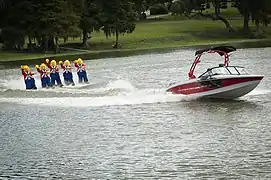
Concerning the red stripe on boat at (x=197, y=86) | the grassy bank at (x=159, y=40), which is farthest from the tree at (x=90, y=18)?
the red stripe on boat at (x=197, y=86)

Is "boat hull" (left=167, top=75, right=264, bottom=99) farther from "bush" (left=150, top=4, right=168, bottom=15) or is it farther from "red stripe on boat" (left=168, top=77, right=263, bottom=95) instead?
"bush" (left=150, top=4, right=168, bottom=15)

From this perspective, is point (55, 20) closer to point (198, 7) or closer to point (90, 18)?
point (90, 18)

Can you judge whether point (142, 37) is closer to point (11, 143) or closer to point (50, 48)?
point (50, 48)

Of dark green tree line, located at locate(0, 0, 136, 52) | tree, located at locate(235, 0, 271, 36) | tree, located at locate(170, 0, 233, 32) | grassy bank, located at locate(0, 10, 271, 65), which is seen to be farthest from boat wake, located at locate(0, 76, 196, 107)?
tree, located at locate(170, 0, 233, 32)

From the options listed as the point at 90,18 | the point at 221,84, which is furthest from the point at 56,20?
the point at 221,84

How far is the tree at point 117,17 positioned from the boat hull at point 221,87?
5565cm

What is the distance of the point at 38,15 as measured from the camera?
274 ft

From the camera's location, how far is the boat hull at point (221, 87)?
29.8 m

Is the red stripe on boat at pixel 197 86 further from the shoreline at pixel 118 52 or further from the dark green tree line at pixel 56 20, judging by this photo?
the dark green tree line at pixel 56 20

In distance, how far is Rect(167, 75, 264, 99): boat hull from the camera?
2975 centimetres

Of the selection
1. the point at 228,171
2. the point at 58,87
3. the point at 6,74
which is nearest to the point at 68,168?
the point at 228,171

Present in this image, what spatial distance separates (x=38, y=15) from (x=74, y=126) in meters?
60.4

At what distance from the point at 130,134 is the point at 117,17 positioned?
214 feet

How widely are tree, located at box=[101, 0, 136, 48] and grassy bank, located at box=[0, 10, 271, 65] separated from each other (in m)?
2.69
